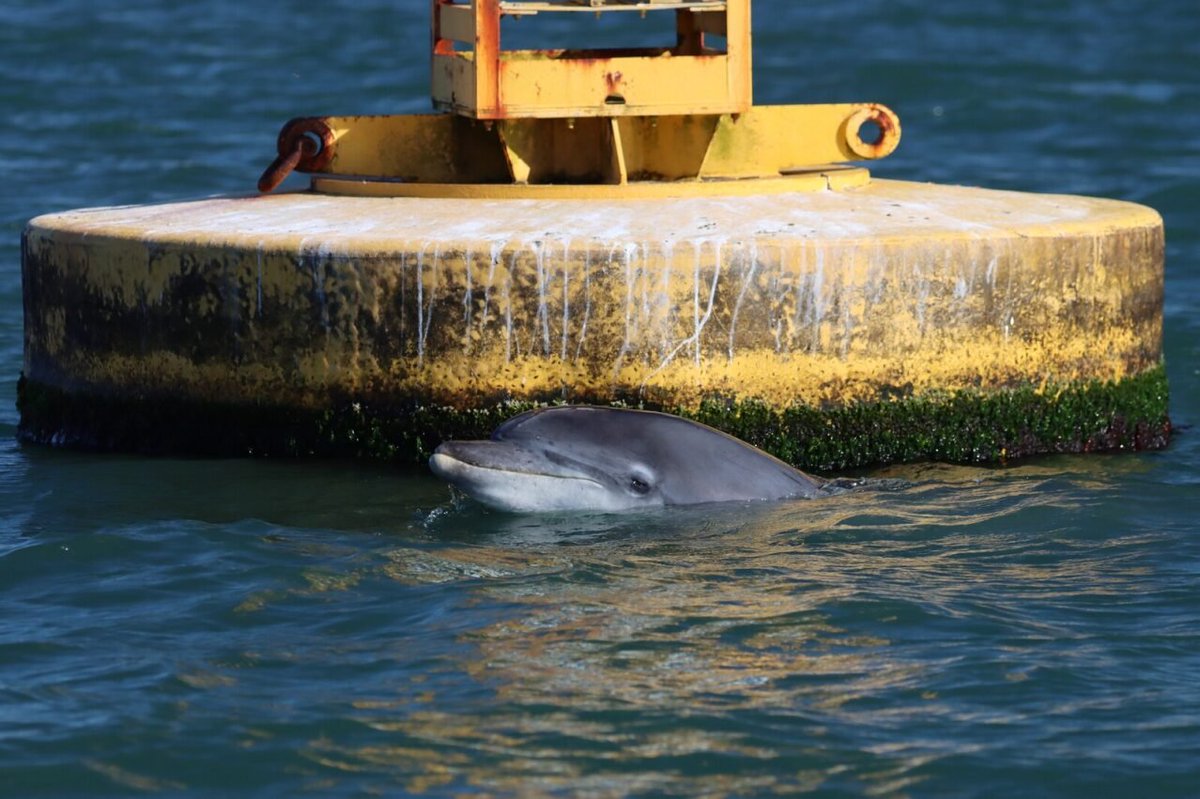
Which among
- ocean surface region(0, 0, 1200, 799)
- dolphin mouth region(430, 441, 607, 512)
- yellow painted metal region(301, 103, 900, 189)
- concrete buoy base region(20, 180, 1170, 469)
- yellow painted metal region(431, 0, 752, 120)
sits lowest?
ocean surface region(0, 0, 1200, 799)

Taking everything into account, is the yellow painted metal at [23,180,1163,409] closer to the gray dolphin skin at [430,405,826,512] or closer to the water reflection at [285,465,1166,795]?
the gray dolphin skin at [430,405,826,512]

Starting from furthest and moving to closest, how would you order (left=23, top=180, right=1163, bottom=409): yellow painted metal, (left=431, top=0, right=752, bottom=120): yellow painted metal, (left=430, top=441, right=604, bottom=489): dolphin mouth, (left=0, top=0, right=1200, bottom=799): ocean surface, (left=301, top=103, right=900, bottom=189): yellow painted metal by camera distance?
(left=301, top=103, right=900, bottom=189): yellow painted metal
(left=431, top=0, right=752, bottom=120): yellow painted metal
(left=23, top=180, right=1163, bottom=409): yellow painted metal
(left=430, top=441, right=604, bottom=489): dolphin mouth
(left=0, top=0, right=1200, bottom=799): ocean surface

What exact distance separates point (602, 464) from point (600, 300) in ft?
2.42

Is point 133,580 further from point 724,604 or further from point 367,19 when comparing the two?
point 367,19

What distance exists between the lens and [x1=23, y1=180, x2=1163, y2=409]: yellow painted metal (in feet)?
29.3

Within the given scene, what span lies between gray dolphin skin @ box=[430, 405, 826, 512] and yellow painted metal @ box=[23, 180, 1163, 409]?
0.40m

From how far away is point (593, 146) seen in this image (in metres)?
10.2

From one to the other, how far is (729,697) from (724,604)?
937 mm

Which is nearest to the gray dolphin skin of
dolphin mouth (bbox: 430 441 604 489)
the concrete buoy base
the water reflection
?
dolphin mouth (bbox: 430 441 604 489)

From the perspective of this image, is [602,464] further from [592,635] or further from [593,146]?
[593,146]

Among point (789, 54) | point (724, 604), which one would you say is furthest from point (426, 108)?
point (724, 604)

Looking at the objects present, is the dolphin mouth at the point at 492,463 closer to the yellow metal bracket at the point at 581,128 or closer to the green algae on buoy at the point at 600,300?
the green algae on buoy at the point at 600,300

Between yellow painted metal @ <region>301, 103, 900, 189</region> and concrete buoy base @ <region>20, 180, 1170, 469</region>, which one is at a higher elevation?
yellow painted metal @ <region>301, 103, 900, 189</region>

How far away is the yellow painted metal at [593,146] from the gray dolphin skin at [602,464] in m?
1.74
